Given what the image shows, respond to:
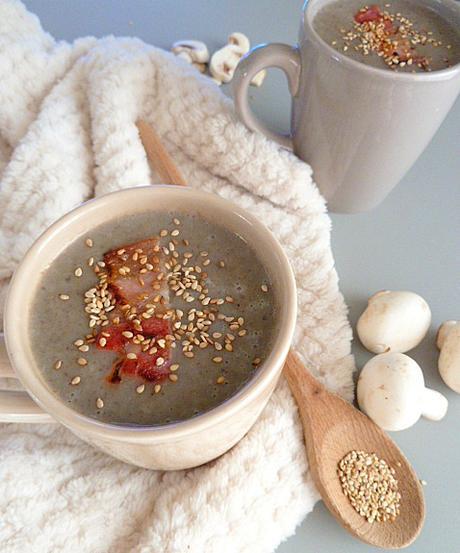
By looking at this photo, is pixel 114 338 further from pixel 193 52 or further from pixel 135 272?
pixel 193 52

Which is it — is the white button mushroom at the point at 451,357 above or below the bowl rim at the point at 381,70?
below

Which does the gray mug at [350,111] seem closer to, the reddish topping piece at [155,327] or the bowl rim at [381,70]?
the bowl rim at [381,70]

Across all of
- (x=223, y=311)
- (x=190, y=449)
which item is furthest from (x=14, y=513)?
(x=223, y=311)

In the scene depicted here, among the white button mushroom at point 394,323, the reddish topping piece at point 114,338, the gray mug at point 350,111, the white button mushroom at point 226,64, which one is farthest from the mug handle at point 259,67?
the reddish topping piece at point 114,338

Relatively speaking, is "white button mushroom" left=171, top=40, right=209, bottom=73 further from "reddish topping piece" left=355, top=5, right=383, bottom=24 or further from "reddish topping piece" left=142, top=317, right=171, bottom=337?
"reddish topping piece" left=142, top=317, right=171, bottom=337

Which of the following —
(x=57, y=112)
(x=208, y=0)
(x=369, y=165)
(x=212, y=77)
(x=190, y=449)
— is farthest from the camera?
(x=208, y=0)

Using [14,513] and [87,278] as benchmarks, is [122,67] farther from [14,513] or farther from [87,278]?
[14,513]
